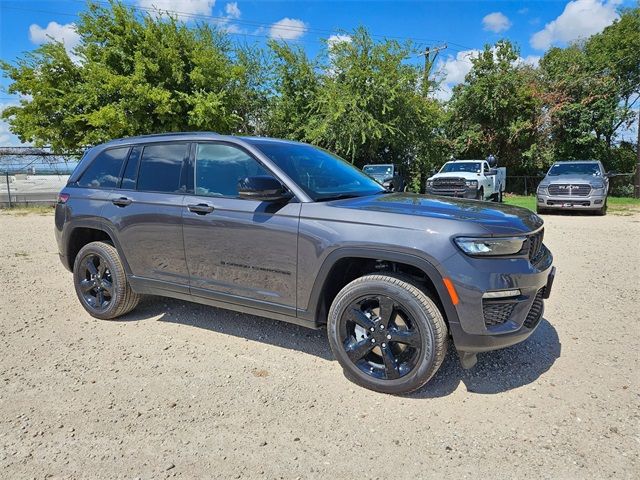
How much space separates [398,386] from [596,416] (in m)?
1.25

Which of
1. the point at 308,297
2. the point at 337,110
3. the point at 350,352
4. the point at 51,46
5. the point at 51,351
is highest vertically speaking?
the point at 51,46

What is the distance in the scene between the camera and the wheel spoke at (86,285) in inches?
185

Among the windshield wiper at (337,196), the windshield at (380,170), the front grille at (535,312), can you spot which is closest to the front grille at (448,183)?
the windshield at (380,170)

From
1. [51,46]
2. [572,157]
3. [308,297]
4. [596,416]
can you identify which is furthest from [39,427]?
[572,157]

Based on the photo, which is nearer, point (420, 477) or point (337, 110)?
point (420, 477)

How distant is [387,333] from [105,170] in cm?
336

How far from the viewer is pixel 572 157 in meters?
25.4

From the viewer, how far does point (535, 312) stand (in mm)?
3225

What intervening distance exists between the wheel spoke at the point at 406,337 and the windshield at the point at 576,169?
14.9m

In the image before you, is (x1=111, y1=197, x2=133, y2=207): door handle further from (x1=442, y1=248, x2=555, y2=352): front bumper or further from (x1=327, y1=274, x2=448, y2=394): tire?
(x1=442, y1=248, x2=555, y2=352): front bumper

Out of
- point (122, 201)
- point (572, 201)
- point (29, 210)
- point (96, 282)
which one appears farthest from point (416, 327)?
point (29, 210)

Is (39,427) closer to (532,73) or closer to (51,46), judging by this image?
(51,46)

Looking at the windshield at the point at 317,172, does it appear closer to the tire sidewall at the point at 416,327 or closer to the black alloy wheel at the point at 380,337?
the tire sidewall at the point at 416,327

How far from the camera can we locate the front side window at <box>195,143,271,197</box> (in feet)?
12.4
